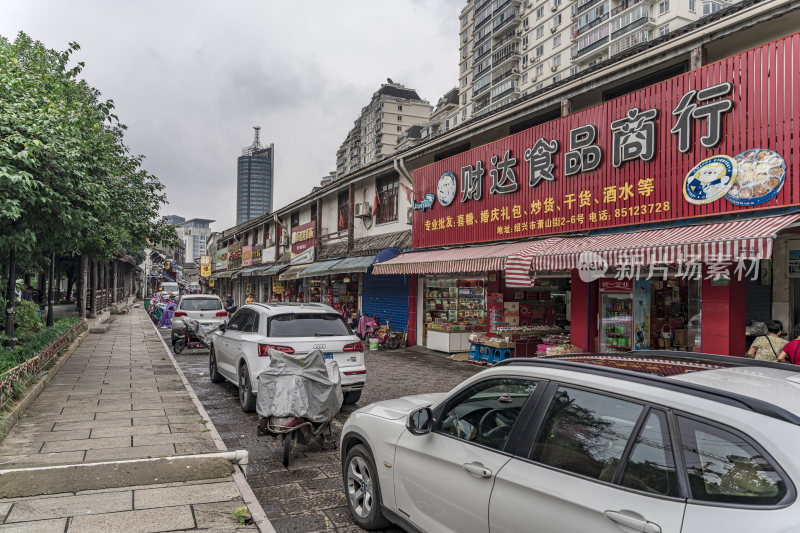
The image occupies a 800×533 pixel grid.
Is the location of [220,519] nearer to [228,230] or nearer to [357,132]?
[228,230]

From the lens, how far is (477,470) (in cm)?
291

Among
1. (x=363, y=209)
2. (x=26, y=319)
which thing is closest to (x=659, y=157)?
(x=363, y=209)

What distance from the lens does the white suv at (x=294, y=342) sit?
7.64 m

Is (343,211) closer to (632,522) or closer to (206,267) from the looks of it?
(632,522)

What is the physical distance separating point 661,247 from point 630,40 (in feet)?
158

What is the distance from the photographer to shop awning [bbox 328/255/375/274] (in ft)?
56.4

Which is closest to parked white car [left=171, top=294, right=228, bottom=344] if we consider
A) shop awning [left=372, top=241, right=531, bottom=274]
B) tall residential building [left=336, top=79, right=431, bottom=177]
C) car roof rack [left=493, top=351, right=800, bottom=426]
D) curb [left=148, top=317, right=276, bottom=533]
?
shop awning [left=372, top=241, right=531, bottom=274]

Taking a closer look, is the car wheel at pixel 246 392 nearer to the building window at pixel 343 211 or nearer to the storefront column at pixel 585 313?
the storefront column at pixel 585 313

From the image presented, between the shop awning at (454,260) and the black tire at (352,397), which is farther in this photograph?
the shop awning at (454,260)

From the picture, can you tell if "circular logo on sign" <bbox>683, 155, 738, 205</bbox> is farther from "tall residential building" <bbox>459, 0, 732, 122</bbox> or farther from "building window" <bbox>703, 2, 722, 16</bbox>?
"building window" <bbox>703, 2, 722, 16</bbox>

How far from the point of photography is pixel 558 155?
11102mm

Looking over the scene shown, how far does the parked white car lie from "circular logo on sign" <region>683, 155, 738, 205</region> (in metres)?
13.6

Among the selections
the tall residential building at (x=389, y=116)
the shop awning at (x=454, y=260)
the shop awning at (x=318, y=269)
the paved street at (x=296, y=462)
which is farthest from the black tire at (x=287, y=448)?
the tall residential building at (x=389, y=116)

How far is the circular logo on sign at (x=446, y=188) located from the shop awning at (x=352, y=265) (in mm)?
3490
